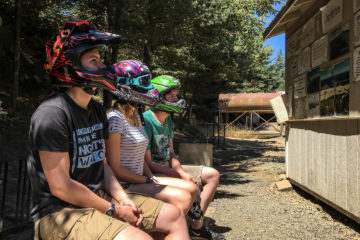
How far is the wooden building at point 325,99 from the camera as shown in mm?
4387

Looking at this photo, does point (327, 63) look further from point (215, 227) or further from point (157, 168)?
point (157, 168)

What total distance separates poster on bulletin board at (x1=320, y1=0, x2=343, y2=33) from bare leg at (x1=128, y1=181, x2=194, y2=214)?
12.1ft

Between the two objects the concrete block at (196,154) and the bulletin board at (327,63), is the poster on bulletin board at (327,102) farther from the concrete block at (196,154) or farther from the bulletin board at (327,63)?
the concrete block at (196,154)

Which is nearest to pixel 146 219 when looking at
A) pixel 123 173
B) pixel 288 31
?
pixel 123 173

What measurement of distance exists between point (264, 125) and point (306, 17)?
21672 mm

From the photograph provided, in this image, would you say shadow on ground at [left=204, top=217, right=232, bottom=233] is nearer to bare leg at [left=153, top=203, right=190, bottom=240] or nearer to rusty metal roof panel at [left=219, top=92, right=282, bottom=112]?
bare leg at [left=153, top=203, right=190, bottom=240]

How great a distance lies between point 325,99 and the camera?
5.33 meters

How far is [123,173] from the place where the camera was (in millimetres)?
2574

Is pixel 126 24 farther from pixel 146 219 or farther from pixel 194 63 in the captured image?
pixel 194 63

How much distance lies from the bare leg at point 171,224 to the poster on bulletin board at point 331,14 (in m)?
4.03

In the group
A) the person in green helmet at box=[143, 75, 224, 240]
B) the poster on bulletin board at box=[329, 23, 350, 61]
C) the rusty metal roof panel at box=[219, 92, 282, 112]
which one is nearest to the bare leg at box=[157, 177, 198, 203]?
the person in green helmet at box=[143, 75, 224, 240]

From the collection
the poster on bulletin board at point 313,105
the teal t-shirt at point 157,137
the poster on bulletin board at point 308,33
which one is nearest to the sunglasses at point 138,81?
the teal t-shirt at point 157,137

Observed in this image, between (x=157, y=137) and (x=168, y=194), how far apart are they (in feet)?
3.81

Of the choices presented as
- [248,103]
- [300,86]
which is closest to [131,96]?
[300,86]
